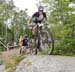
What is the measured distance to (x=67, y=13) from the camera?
13.5 metres

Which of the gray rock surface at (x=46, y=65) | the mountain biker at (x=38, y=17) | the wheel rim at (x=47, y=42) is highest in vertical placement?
the mountain biker at (x=38, y=17)

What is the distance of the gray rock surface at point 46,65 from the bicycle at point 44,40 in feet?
5.75

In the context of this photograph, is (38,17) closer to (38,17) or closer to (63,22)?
(38,17)

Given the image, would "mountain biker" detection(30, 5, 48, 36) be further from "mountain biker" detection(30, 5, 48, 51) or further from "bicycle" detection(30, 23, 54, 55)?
"bicycle" detection(30, 23, 54, 55)

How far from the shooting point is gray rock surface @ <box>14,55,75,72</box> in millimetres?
6916

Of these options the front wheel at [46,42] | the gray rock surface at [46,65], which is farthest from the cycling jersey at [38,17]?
the gray rock surface at [46,65]

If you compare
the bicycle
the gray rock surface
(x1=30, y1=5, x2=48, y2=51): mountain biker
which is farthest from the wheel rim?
the gray rock surface

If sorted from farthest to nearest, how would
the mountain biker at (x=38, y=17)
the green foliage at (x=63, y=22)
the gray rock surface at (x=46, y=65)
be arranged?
the green foliage at (x=63, y=22) < the mountain biker at (x=38, y=17) < the gray rock surface at (x=46, y=65)

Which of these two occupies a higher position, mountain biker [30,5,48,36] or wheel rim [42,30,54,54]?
mountain biker [30,5,48,36]

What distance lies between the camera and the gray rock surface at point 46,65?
6916mm

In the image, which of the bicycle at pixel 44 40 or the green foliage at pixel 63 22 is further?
the green foliage at pixel 63 22

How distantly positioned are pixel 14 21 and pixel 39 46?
29.5m

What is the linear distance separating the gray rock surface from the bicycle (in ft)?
5.75

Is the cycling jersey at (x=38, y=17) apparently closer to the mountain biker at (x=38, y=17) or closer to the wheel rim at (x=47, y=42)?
the mountain biker at (x=38, y=17)
